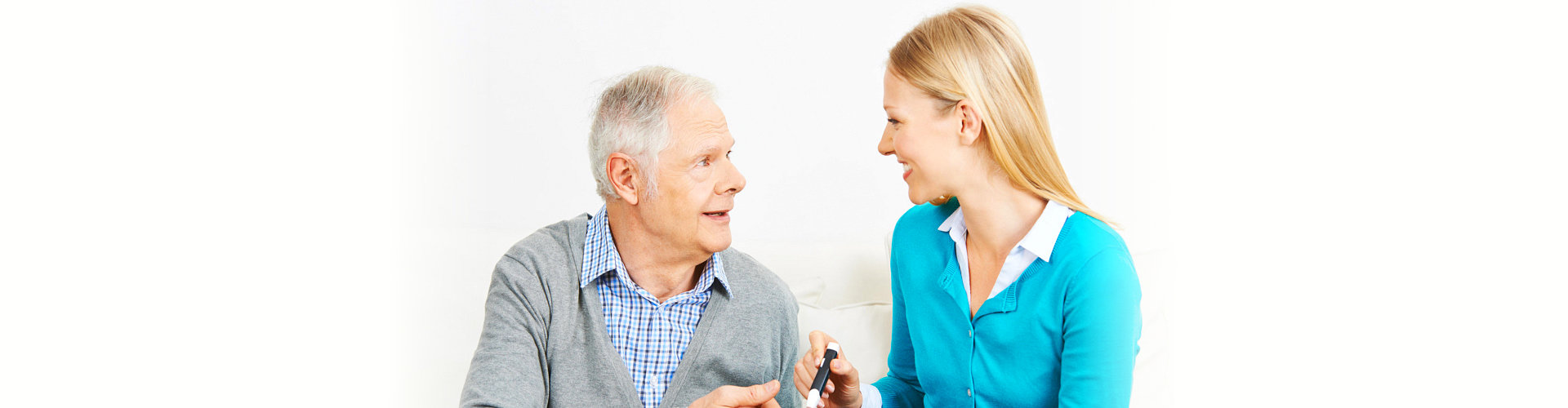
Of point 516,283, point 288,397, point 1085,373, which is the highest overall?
point 516,283

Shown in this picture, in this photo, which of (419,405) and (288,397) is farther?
(288,397)

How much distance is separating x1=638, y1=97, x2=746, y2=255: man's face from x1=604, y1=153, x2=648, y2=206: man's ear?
0.03m

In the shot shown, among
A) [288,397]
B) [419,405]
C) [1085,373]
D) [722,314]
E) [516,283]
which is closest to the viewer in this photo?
[1085,373]

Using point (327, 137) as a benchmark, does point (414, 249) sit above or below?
below

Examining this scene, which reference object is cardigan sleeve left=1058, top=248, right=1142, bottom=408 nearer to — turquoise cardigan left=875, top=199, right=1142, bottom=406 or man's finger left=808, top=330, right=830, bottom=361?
turquoise cardigan left=875, top=199, right=1142, bottom=406

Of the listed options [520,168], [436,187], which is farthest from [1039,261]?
[436,187]

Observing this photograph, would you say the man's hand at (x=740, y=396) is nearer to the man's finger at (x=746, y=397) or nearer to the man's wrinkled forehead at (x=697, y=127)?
the man's finger at (x=746, y=397)

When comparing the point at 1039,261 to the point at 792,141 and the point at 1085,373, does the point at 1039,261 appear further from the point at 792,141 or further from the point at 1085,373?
the point at 792,141

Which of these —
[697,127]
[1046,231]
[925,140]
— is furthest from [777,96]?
[1046,231]

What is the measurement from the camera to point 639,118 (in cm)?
156

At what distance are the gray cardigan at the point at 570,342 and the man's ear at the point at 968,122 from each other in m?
0.48

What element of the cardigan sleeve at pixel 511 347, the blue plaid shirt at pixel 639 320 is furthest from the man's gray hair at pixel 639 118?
the cardigan sleeve at pixel 511 347

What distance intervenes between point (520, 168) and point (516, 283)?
0.84 m

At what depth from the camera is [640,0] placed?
225cm
